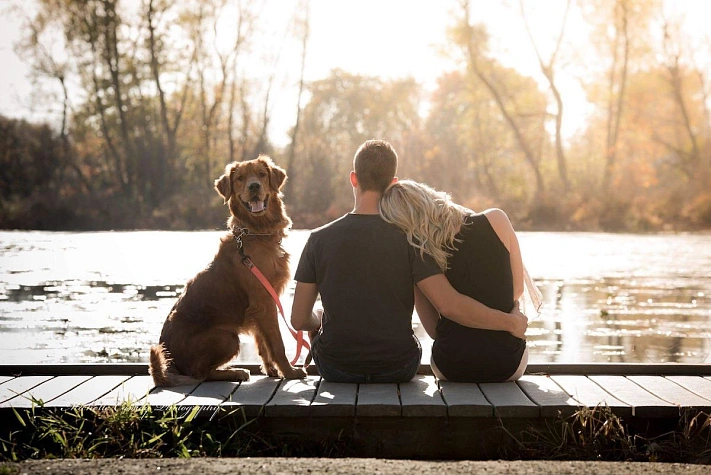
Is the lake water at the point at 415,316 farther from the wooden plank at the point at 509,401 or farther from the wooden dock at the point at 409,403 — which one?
the wooden plank at the point at 509,401

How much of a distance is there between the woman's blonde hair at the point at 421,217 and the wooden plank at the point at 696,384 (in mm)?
1695

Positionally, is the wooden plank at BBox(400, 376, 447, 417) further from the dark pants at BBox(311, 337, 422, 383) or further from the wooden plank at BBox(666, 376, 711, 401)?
the wooden plank at BBox(666, 376, 711, 401)

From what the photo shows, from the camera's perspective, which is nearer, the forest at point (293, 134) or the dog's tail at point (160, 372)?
the dog's tail at point (160, 372)

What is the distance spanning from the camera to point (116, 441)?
13.3 feet

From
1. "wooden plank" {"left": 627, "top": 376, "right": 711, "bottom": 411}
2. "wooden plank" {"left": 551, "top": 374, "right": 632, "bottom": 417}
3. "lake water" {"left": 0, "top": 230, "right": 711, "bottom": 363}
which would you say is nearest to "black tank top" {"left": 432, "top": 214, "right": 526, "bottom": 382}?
"wooden plank" {"left": 551, "top": 374, "right": 632, "bottom": 417}

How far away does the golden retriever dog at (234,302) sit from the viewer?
525 centimetres

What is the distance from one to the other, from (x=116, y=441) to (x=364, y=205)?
1933mm

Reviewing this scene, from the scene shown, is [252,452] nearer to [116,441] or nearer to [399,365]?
[116,441]

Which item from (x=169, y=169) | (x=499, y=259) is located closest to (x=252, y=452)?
(x=499, y=259)

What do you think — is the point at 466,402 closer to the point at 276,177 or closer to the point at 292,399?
the point at 292,399

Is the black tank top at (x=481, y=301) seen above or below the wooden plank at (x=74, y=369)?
above

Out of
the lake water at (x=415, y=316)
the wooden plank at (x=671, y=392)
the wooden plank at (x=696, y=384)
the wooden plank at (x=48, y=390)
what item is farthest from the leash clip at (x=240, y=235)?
the wooden plank at (x=696, y=384)

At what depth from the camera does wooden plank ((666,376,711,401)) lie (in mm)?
4754

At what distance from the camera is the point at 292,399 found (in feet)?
15.0
